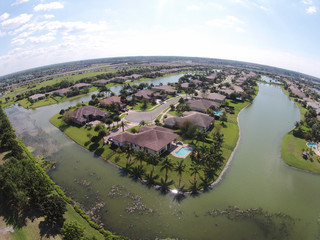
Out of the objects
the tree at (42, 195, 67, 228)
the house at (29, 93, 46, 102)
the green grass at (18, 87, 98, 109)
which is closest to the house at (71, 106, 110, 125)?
the green grass at (18, 87, 98, 109)

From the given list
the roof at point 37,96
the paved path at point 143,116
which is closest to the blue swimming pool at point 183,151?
the paved path at point 143,116

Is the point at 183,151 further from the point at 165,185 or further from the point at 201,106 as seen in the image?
the point at 201,106

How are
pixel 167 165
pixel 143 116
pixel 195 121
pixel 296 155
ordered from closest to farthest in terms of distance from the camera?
pixel 167 165 → pixel 296 155 → pixel 195 121 → pixel 143 116

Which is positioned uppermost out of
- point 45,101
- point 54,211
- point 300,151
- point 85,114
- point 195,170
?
point 85,114

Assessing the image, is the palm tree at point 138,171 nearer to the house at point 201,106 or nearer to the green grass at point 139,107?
the green grass at point 139,107

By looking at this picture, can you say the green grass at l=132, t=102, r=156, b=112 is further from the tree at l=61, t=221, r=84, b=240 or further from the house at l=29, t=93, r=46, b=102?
the house at l=29, t=93, r=46, b=102

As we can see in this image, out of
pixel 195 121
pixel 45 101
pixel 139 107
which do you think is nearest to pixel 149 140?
pixel 195 121

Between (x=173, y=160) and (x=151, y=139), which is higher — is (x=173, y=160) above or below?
below

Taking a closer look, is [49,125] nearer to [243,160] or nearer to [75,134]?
[75,134]

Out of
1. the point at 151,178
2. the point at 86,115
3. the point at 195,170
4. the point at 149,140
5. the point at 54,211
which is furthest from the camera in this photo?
the point at 86,115
